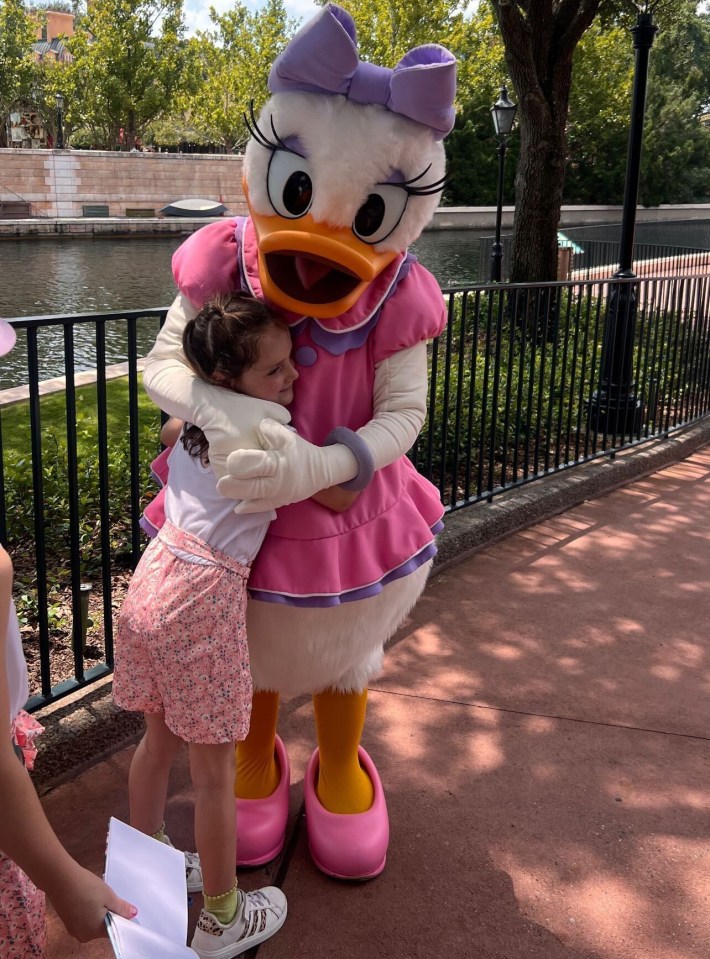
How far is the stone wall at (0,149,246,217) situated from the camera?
37.1 metres

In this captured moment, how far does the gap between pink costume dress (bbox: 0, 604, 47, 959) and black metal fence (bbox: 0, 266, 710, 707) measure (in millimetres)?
1238

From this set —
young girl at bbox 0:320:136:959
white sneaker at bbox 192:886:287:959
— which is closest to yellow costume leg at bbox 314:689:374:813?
white sneaker at bbox 192:886:287:959

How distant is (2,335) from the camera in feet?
3.60

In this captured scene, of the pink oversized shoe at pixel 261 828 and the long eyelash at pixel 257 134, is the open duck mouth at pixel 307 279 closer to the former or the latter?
the long eyelash at pixel 257 134

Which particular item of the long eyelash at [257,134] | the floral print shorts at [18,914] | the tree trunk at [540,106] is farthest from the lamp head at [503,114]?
the floral print shorts at [18,914]

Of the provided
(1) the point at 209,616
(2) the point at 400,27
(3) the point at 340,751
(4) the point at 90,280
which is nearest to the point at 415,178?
(1) the point at 209,616

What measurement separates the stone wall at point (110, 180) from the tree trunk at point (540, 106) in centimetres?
3016

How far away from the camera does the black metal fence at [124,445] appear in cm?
264

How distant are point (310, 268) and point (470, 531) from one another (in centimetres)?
255

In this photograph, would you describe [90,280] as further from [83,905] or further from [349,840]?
[83,905]

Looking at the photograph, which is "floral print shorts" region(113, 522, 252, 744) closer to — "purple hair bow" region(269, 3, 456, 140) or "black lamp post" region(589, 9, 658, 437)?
"purple hair bow" region(269, 3, 456, 140)

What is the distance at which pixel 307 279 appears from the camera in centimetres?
186

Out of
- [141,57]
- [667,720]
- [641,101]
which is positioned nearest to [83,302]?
[641,101]

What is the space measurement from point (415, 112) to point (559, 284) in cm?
307
